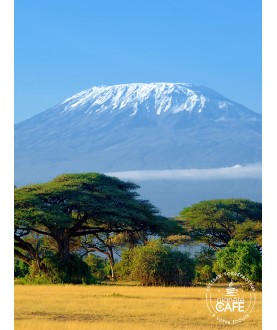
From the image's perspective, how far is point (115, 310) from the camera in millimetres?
14391

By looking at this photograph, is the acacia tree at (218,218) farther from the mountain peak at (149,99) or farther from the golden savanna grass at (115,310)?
the golden savanna grass at (115,310)

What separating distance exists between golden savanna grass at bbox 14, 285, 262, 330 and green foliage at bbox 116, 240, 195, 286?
313cm

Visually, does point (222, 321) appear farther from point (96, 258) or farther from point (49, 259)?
point (96, 258)

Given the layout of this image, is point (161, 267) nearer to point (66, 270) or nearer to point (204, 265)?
point (66, 270)

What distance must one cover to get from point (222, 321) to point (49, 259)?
13.7m

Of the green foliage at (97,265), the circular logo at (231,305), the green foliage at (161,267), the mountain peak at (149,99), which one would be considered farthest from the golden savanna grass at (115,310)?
the green foliage at (97,265)

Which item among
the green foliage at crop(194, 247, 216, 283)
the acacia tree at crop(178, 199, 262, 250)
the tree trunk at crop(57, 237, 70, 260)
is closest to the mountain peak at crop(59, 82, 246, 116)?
the tree trunk at crop(57, 237, 70, 260)

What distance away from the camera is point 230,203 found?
3581cm

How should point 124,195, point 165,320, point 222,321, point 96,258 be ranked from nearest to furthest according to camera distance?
point 222,321
point 165,320
point 124,195
point 96,258

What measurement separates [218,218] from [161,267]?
40.3ft

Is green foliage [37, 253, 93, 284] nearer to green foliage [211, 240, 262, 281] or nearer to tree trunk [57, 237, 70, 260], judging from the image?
tree trunk [57, 237, 70, 260]
